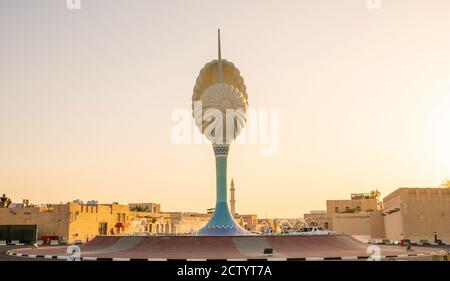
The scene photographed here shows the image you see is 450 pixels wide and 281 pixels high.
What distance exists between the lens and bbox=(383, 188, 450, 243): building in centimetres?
5325

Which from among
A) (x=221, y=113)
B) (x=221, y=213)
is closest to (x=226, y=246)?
(x=221, y=213)

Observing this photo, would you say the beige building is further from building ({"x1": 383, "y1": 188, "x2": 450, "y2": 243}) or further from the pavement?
the pavement

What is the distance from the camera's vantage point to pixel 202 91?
40812 mm

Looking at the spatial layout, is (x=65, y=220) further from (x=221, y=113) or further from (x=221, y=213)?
(x=221, y=113)

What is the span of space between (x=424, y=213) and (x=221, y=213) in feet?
98.0

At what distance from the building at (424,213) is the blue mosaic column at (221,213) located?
27.0 metres

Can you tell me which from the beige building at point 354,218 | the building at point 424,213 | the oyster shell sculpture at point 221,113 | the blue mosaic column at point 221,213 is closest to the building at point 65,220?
the blue mosaic column at point 221,213

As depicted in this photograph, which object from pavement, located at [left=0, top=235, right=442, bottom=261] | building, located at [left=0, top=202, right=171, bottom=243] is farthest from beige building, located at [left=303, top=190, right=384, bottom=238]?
pavement, located at [left=0, top=235, right=442, bottom=261]

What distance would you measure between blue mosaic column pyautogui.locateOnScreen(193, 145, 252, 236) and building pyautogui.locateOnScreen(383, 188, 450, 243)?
27.0 meters

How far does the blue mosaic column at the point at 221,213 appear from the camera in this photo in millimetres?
33719

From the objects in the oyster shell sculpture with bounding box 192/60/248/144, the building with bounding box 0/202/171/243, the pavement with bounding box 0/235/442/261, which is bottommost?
the pavement with bounding box 0/235/442/261

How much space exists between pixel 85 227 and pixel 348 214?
1729 inches

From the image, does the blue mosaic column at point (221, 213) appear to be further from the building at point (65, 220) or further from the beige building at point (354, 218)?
the beige building at point (354, 218)
